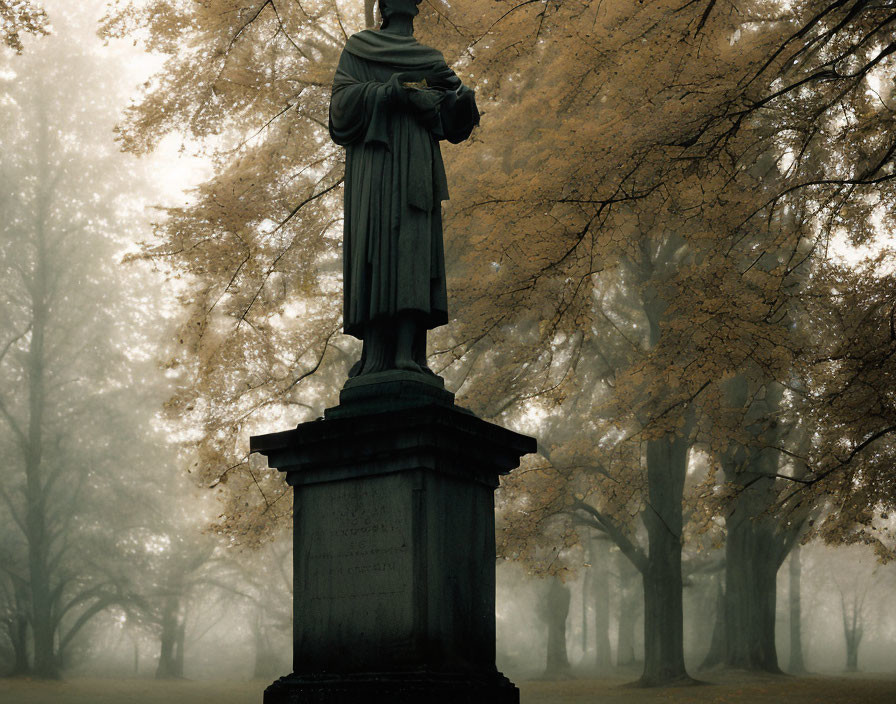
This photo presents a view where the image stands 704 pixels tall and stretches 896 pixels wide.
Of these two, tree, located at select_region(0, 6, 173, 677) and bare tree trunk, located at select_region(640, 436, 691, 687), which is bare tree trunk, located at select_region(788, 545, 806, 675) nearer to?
bare tree trunk, located at select_region(640, 436, 691, 687)

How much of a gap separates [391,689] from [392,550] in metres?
0.72

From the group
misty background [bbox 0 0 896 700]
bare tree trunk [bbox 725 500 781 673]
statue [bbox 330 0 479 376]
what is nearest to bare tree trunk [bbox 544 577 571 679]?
misty background [bbox 0 0 896 700]

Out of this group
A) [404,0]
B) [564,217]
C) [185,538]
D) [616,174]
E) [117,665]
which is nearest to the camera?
[404,0]

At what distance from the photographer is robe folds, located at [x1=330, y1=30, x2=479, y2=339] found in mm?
6312

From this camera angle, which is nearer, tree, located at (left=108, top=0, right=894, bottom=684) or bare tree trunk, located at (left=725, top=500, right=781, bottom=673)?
tree, located at (left=108, top=0, right=894, bottom=684)

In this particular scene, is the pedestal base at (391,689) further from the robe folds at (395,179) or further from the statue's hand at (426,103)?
the statue's hand at (426,103)

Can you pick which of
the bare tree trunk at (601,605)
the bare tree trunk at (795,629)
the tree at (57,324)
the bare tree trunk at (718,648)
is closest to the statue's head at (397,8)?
the bare tree trunk at (718,648)

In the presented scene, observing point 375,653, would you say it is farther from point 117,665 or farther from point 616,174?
point 117,665

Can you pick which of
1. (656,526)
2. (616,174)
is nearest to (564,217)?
(616,174)

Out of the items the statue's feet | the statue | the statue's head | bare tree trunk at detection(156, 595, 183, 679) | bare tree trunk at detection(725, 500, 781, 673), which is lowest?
bare tree trunk at detection(156, 595, 183, 679)

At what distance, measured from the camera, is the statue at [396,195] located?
630cm

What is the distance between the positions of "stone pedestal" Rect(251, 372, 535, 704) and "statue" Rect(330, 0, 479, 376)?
391mm

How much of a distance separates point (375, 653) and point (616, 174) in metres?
6.31

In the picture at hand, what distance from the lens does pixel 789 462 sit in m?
23.0
